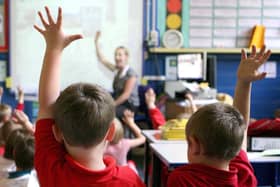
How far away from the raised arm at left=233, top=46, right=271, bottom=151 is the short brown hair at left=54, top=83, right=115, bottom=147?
483 millimetres

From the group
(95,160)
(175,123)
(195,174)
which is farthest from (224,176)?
(175,123)

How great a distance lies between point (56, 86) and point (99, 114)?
0.18 metres

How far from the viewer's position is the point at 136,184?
4.04 feet

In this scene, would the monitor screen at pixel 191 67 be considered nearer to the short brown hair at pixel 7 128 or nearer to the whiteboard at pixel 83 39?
the whiteboard at pixel 83 39

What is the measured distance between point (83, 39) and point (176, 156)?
11.4 feet

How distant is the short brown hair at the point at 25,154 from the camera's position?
6.75 feet

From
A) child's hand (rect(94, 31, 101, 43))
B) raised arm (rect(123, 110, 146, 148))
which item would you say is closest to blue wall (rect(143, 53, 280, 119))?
child's hand (rect(94, 31, 101, 43))

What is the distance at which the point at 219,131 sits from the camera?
1.26 m

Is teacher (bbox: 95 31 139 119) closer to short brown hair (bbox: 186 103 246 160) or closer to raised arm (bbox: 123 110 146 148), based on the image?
raised arm (bbox: 123 110 146 148)

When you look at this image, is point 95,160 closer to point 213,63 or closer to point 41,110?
point 41,110

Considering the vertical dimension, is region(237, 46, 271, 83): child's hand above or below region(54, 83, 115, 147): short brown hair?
above

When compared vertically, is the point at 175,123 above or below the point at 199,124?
below

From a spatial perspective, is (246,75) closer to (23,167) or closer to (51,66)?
(51,66)

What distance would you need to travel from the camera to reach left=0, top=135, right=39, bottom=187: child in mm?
1943
